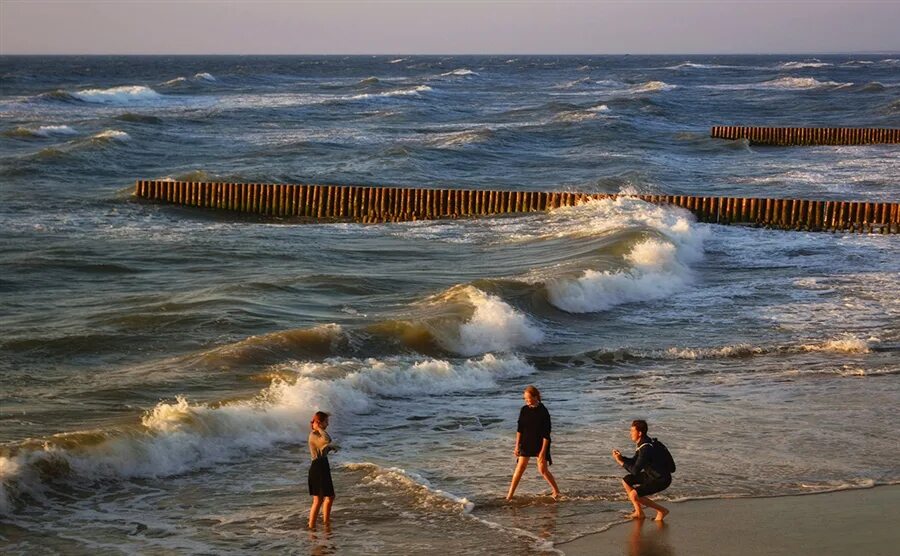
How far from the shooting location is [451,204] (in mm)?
33812

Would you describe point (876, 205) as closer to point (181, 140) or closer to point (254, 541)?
point (254, 541)

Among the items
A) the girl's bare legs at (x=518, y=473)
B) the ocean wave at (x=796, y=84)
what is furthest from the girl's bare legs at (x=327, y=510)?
the ocean wave at (x=796, y=84)

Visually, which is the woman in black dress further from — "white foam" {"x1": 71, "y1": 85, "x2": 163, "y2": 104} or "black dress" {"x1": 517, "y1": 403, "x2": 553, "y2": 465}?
"white foam" {"x1": 71, "y1": 85, "x2": 163, "y2": 104}

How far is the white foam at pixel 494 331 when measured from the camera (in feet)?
63.8

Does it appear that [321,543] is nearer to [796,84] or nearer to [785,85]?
[785,85]

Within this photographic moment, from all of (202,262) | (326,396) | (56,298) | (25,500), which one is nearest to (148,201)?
(202,262)

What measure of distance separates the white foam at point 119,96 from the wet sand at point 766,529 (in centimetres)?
8185

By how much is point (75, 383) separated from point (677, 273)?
12.8m

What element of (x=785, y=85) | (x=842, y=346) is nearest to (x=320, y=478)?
(x=842, y=346)

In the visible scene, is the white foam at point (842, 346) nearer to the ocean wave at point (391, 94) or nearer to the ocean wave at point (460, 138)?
the ocean wave at point (460, 138)

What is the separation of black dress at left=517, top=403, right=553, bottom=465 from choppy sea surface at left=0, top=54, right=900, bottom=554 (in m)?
0.52

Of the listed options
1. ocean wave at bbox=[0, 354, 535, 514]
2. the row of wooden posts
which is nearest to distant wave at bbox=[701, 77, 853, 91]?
the row of wooden posts

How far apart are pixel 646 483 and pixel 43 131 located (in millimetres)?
49728

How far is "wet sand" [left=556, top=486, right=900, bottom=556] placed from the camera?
10953 millimetres
